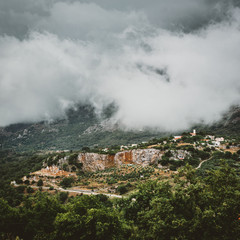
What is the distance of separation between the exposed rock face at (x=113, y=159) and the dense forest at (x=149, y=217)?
6162 cm

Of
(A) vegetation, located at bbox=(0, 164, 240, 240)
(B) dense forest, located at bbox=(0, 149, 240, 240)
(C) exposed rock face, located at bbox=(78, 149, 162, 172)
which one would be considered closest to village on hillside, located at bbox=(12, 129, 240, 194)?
(C) exposed rock face, located at bbox=(78, 149, 162, 172)

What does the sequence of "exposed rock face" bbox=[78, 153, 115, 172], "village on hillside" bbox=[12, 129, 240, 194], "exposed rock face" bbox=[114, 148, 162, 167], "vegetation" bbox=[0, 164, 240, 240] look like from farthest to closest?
"exposed rock face" bbox=[78, 153, 115, 172]
"exposed rock face" bbox=[114, 148, 162, 167]
"village on hillside" bbox=[12, 129, 240, 194]
"vegetation" bbox=[0, 164, 240, 240]

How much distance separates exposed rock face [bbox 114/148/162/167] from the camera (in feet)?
257

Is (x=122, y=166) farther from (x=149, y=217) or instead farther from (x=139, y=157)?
(x=149, y=217)

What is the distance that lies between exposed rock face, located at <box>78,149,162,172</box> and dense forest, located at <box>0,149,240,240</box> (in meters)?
61.6

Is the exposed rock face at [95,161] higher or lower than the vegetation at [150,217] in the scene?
higher

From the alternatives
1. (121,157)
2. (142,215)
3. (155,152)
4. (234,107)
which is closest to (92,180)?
(121,157)

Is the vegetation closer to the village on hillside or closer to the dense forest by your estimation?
the dense forest

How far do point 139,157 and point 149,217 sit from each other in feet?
229

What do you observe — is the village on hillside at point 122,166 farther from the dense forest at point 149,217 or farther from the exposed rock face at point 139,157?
the dense forest at point 149,217

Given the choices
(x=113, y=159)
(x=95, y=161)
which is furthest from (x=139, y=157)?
(x=95, y=161)

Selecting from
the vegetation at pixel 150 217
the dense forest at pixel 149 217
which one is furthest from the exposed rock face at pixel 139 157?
the vegetation at pixel 150 217

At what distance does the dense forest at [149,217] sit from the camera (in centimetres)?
1334

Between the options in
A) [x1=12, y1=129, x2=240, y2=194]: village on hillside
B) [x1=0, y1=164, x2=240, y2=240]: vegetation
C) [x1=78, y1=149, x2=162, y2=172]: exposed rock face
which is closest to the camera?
[x1=0, y1=164, x2=240, y2=240]: vegetation
